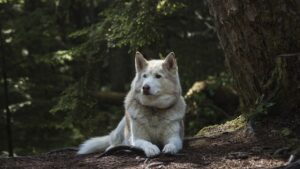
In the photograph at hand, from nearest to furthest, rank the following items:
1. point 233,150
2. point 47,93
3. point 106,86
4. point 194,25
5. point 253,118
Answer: point 233,150, point 253,118, point 47,93, point 194,25, point 106,86

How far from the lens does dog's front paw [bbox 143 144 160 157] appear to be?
21.7ft

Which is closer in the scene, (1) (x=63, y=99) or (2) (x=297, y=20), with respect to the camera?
(2) (x=297, y=20)

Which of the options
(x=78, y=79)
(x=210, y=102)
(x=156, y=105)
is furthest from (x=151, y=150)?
(x=78, y=79)

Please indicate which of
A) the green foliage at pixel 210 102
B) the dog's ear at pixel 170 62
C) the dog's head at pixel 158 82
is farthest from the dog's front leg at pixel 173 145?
the green foliage at pixel 210 102

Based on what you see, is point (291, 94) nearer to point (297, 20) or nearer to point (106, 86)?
point (297, 20)

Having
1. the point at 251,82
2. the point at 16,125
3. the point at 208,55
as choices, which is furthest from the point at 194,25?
the point at 251,82

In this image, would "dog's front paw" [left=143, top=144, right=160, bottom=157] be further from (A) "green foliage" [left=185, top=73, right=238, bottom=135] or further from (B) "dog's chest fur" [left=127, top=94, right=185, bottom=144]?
(A) "green foliage" [left=185, top=73, right=238, bottom=135]

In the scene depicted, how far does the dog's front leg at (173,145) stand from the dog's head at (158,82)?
16.9 inches

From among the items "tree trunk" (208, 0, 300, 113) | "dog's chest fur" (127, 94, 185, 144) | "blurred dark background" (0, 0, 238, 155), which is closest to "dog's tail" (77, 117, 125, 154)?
"dog's chest fur" (127, 94, 185, 144)

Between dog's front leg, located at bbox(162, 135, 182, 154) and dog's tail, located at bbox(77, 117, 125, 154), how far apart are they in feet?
3.49

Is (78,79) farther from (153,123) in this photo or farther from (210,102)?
(153,123)

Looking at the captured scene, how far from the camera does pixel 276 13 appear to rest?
696 centimetres

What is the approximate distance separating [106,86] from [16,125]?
7.20 meters

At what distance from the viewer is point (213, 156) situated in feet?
21.3
